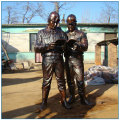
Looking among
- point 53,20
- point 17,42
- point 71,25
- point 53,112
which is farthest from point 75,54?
point 17,42

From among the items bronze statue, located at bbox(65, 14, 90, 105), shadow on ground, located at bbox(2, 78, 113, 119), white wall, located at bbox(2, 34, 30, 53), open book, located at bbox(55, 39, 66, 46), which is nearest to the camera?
shadow on ground, located at bbox(2, 78, 113, 119)

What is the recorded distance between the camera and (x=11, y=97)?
4.72 metres

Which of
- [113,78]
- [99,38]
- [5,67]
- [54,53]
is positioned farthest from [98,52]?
[54,53]

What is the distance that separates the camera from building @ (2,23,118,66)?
15602 millimetres

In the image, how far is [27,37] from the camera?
15.7m

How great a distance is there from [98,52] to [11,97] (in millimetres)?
9496

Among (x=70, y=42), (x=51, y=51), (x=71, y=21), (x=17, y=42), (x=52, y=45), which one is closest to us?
(x=52, y=45)

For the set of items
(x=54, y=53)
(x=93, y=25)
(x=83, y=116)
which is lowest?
(x=83, y=116)

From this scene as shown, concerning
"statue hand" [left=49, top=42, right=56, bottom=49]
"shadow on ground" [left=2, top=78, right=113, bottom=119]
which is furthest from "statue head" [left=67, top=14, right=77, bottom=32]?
"shadow on ground" [left=2, top=78, right=113, bottom=119]

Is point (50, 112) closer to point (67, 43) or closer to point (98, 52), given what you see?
point (67, 43)

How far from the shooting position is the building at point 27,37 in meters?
15.6

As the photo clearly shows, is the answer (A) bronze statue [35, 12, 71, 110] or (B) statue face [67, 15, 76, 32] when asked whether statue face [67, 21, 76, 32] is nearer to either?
(B) statue face [67, 15, 76, 32]

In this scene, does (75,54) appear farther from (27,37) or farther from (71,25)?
(27,37)

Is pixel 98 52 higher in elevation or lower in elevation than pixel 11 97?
higher
